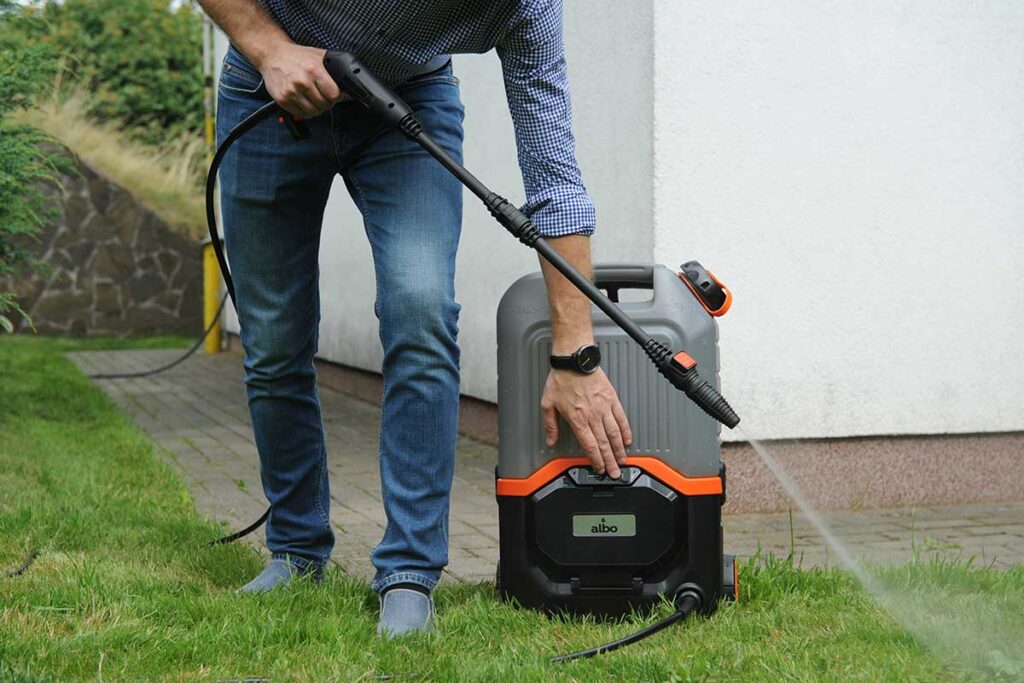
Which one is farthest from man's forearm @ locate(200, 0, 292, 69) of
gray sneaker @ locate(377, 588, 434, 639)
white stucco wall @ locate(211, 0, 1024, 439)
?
white stucco wall @ locate(211, 0, 1024, 439)

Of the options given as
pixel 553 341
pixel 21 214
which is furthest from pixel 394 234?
pixel 21 214

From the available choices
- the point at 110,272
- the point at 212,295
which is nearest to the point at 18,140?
the point at 212,295

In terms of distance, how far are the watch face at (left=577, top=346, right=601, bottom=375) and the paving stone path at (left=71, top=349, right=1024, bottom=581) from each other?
0.94 metres

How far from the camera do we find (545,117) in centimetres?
262

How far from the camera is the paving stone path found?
3.69 metres

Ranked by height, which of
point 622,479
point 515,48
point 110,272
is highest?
point 515,48

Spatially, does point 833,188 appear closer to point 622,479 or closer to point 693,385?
point 622,479

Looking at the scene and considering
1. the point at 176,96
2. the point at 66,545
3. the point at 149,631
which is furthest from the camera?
the point at 176,96

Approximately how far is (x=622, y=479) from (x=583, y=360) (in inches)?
11.4

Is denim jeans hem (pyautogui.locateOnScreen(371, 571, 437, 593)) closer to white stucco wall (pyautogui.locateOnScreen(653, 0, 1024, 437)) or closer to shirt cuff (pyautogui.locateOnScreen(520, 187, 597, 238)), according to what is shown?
shirt cuff (pyautogui.locateOnScreen(520, 187, 597, 238))

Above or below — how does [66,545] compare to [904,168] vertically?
below

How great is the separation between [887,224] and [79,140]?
38.2 feet

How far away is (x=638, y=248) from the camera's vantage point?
171 inches

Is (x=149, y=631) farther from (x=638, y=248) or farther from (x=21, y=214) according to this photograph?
(x=21, y=214)
